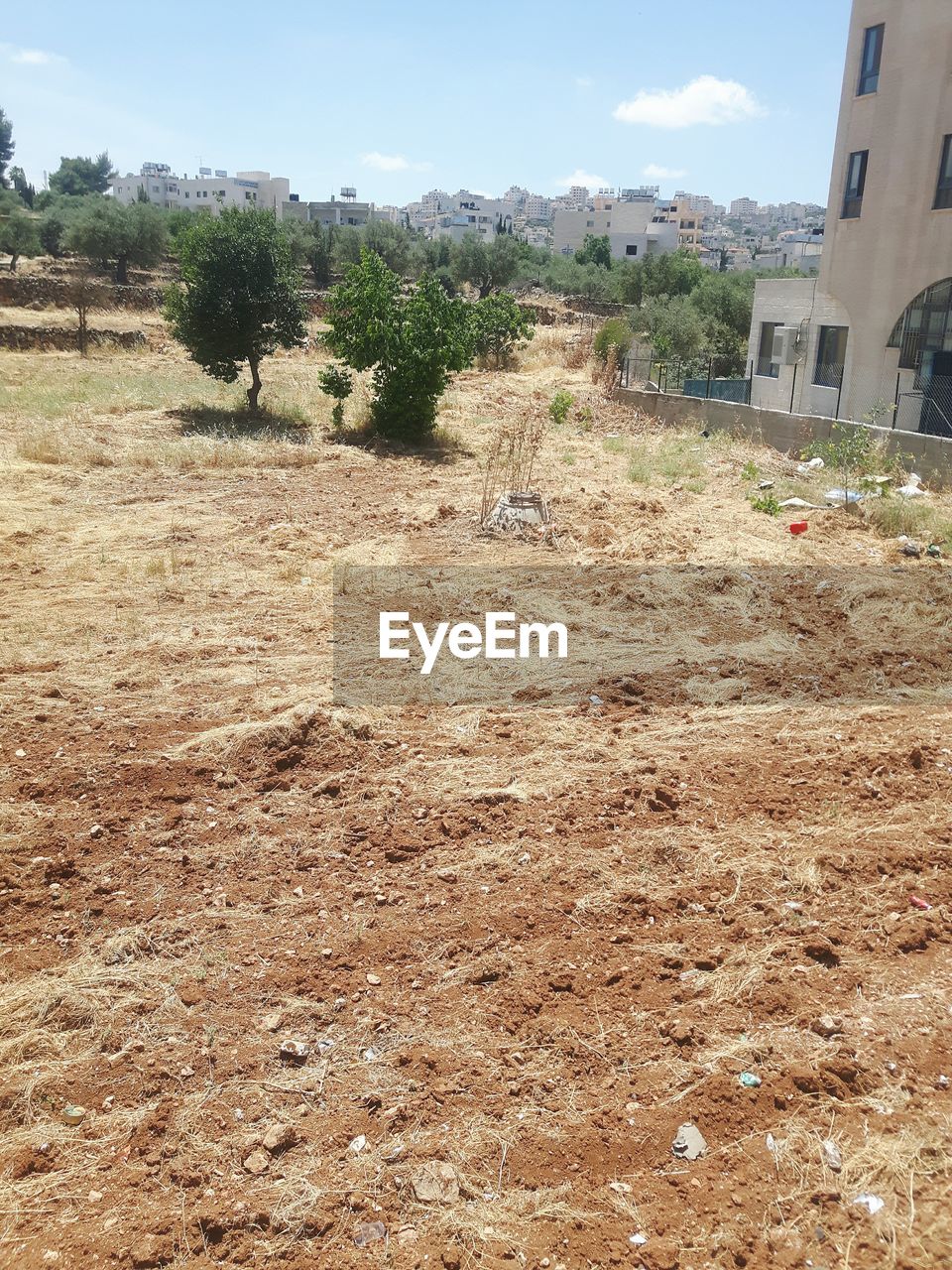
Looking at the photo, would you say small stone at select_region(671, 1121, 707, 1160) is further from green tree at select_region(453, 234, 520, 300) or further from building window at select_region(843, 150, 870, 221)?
green tree at select_region(453, 234, 520, 300)

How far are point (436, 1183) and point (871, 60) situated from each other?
2577 cm

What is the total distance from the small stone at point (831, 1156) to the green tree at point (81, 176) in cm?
9269

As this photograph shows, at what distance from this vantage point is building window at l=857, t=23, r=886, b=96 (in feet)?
69.5

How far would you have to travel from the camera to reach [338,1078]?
126 inches

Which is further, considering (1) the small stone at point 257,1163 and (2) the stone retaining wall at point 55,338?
(2) the stone retaining wall at point 55,338

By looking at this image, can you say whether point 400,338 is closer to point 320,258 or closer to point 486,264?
point 320,258

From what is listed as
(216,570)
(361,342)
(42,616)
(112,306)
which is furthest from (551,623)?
(112,306)

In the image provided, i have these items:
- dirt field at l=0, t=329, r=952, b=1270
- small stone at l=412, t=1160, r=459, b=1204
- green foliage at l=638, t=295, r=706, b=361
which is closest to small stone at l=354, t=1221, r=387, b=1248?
dirt field at l=0, t=329, r=952, b=1270

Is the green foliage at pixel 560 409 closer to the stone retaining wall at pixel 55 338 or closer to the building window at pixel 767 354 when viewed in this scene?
the building window at pixel 767 354

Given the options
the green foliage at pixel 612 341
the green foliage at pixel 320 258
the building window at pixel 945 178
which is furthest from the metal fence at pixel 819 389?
the green foliage at pixel 320 258

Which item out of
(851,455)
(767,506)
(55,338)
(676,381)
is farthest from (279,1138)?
(55,338)

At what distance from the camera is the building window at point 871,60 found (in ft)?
69.5

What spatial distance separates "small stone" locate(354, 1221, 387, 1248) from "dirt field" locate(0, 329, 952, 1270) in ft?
0.03

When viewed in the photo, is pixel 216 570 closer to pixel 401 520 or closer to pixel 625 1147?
pixel 401 520
